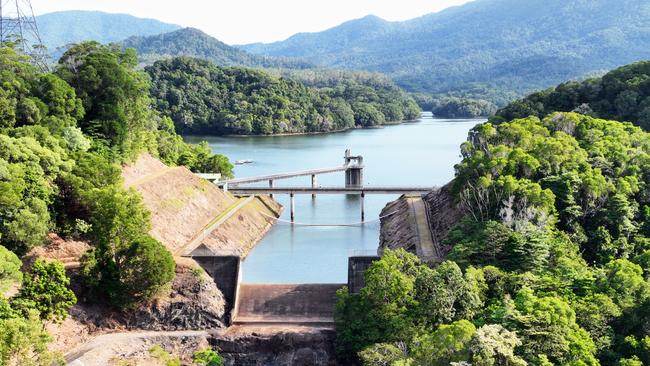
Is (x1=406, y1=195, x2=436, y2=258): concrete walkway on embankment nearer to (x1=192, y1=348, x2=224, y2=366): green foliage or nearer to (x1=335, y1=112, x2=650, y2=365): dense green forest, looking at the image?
(x1=335, y1=112, x2=650, y2=365): dense green forest

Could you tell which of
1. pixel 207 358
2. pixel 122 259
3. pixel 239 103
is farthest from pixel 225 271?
pixel 239 103

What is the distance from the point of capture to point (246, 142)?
126 m

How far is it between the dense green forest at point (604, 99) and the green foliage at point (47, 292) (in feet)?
180

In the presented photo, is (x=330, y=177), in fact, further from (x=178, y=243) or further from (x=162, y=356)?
(x=162, y=356)

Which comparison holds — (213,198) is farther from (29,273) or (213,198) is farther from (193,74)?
(193,74)

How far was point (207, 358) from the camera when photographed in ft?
117

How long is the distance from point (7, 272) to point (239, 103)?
113964 millimetres

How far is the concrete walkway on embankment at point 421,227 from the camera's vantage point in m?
46.2

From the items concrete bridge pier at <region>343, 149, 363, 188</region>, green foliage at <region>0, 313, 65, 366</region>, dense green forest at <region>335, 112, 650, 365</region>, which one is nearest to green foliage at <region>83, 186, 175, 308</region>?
green foliage at <region>0, 313, 65, 366</region>

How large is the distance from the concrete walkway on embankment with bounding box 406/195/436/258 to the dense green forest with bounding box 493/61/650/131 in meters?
21.1

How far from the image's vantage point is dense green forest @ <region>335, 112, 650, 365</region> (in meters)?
28.2

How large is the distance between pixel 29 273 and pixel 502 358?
23.9 metres

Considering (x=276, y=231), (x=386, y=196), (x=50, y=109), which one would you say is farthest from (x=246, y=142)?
(x=50, y=109)

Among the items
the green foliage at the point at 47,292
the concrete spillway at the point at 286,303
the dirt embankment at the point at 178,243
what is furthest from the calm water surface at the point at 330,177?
the green foliage at the point at 47,292
